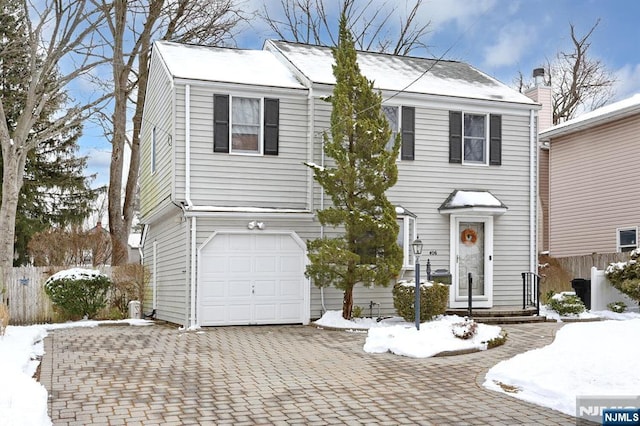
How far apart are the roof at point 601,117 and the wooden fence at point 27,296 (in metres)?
16.9

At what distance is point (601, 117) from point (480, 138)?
6.64 m

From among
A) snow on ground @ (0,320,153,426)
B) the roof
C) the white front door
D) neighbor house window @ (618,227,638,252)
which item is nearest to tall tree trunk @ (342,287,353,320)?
the white front door

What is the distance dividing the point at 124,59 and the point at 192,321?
49.0 ft

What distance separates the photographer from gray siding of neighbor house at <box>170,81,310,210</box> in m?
14.8

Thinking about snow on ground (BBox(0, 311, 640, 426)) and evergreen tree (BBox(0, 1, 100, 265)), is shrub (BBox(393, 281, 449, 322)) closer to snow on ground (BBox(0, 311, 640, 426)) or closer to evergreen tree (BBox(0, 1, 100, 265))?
snow on ground (BBox(0, 311, 640, 426))

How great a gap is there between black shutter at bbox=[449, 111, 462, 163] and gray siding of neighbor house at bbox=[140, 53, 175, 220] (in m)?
6.71

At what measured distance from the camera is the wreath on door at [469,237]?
16547mm

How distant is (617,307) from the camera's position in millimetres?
16328

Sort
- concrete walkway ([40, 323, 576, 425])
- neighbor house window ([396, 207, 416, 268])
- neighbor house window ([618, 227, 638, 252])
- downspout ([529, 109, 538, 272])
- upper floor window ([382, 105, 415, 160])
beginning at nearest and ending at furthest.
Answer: concrete walkway ([40, 323, 576, 425]) < neighbor house window ([396, 207, 416, 268]) < upper floor window ([382, 105, 415, 160]) < downspout ([529, 109, 538, 272]) < neighbor house window ([618, 227, 638, 252])

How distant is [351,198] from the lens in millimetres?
14430

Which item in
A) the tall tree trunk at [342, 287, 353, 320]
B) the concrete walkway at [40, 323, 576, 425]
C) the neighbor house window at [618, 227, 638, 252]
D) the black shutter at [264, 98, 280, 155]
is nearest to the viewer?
the concrete walkway at [40, 323, 576, 425]

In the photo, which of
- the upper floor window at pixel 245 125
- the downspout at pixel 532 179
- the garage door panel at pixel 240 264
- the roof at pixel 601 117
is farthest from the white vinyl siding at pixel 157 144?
the roof at pixel 601 117

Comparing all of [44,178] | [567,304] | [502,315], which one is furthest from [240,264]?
[44,178]

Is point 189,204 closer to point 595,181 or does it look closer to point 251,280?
point 251,280
